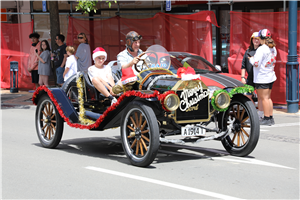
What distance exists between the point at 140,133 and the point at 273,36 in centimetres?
729

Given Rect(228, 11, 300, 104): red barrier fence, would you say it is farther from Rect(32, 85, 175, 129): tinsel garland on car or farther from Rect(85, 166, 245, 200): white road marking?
Rect(85, 166, 245, 200): white road marking

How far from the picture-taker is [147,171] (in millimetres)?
5914

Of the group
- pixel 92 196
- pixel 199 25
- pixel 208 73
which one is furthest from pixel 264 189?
pixel 199 25

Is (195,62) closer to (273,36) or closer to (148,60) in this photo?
(273,36)

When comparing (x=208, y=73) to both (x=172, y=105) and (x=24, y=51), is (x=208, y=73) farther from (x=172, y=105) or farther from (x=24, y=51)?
(x=24, y=51)

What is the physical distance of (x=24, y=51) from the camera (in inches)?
675

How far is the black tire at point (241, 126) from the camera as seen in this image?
6.25 m

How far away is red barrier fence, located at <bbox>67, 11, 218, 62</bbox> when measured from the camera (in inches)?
Answer: 548

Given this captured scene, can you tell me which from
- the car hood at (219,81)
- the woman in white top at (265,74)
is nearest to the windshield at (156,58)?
the woman in white top at (265,74)

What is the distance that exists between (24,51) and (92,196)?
1323 centimetres

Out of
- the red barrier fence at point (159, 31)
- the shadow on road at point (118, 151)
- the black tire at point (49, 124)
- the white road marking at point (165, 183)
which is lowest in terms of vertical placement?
the white road marking at point (165, 183)

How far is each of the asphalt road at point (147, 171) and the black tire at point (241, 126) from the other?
16cm

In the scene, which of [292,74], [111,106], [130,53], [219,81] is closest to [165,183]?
[111,106]

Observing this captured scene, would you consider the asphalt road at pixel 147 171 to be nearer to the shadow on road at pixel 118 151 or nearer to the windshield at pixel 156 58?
the shadow on road at pixel 118 151
